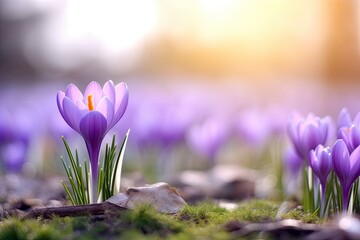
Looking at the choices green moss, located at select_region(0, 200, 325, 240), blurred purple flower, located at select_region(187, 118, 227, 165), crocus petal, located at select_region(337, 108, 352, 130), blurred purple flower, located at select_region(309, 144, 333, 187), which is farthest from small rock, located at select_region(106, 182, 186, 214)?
blurred purple flower, located at select_region(187, 118, 227, 165)

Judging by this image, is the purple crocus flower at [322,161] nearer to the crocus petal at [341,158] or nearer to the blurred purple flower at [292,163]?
the crocus petal at [341,158]

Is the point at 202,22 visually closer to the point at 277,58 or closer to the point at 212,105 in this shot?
the point at 277,58

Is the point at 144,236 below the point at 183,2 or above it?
below

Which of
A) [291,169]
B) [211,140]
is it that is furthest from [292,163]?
[211,140]

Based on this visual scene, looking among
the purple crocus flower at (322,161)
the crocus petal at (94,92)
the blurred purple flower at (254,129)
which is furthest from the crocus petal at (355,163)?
the blurred purple flower at (254,129)

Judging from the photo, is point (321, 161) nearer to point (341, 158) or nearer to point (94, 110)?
point (341, 158)

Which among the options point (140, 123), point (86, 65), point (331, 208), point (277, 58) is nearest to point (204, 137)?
point (140, 123)
